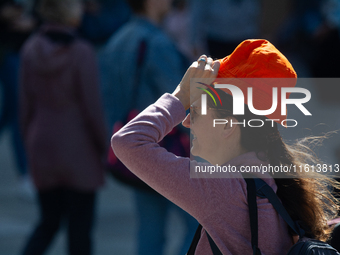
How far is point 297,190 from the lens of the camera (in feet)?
5.76

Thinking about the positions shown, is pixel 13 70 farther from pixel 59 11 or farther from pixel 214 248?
pixel 214 248

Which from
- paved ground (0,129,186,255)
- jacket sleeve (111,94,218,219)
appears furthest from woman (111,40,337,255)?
paved ground (0,129,186,255)

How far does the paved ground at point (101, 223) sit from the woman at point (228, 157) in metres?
2.37

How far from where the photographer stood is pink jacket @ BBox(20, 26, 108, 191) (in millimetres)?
3584

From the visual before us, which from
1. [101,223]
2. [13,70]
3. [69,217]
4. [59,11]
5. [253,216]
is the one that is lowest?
[101,223]

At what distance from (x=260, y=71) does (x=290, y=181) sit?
17.1 inches

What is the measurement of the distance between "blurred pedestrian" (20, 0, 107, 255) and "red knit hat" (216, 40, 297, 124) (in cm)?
214

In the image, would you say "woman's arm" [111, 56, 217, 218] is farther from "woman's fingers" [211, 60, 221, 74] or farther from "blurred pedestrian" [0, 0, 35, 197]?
"blurred pedestrian" [0, 0, 35, 197]

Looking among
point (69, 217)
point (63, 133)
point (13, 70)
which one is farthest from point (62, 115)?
point (13, 70)

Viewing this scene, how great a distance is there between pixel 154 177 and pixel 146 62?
1.75 metres

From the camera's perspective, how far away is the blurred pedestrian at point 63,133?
3.58 meters

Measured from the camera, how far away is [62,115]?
3627 millimetres

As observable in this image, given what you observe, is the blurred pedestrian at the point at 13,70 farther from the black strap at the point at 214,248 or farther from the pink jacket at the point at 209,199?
the black strap at the point at 214,248

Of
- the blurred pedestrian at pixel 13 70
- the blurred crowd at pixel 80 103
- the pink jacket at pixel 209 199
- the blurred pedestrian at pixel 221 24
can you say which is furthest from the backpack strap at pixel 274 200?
the blurred pedestrian at pixel 221 24
